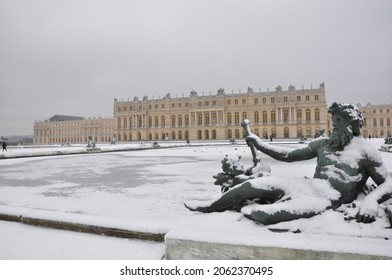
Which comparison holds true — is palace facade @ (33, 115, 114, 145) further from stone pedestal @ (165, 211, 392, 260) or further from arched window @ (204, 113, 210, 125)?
stone pedestal @ (165, 211, 392, 260)

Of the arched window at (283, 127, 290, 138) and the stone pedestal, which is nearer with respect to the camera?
the stone pedestal

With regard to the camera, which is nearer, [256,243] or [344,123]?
[256,243]

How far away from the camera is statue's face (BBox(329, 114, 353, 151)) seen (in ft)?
7.58

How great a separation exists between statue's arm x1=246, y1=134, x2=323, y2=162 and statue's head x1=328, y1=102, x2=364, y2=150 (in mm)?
238

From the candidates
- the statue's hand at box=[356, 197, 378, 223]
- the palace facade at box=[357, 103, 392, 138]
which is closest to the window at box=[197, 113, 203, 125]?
the palace facade at box=[357, 103, 392, 138]

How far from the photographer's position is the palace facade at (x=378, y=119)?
70750 millimetres

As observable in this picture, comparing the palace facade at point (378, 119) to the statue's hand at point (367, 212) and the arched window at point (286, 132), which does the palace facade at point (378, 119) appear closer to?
the arched window at point (286, 132)

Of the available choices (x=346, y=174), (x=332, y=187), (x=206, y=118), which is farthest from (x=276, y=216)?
(x=206, y=118)

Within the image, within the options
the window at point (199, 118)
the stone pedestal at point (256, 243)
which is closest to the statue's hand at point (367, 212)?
the stone pedestal at point (256, 243)

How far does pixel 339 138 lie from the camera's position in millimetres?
2352

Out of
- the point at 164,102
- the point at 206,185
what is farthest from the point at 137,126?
the point at 206,185

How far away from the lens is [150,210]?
156 inches

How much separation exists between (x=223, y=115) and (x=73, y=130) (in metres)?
57.7

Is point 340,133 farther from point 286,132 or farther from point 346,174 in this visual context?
point 286,132
